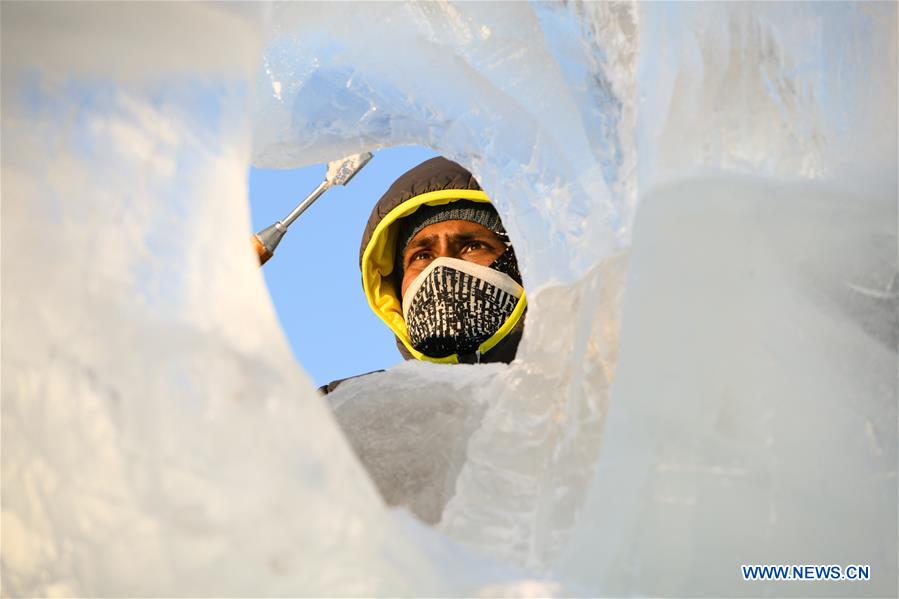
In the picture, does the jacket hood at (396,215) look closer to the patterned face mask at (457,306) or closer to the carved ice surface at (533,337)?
the patterned face mask at (457,306)

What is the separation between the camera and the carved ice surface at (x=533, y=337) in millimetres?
469

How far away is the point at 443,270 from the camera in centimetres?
219

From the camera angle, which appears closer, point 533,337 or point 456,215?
point 533,337

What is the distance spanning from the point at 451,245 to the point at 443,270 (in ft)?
0.90

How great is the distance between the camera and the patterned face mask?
213cm

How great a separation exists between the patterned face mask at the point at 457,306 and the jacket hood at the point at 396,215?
0.17m

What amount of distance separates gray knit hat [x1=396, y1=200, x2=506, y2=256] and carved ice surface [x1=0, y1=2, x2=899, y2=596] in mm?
1464

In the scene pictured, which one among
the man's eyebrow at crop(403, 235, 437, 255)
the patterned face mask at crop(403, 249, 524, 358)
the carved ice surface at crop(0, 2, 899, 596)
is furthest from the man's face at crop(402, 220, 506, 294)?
the carved ice surface at crop(0, 2, 899, 596)

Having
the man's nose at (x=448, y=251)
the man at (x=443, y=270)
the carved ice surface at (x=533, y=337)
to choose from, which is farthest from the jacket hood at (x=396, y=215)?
the carved ice surface at (x=533, y=337)

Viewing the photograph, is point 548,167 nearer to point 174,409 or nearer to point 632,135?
point 632,135

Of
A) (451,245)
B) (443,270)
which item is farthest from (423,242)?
(443,270)

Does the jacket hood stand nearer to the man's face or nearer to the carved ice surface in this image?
the man's face

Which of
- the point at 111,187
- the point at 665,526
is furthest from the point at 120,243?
the point at 665,526

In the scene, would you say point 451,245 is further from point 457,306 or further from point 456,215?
point 457,306
